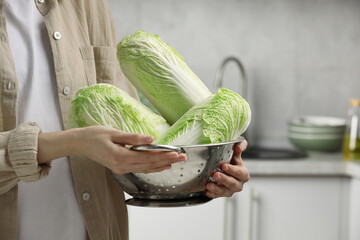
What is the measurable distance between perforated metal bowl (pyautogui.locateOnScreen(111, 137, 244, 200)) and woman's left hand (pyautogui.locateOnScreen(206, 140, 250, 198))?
1 centimetres

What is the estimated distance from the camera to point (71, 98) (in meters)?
1.00

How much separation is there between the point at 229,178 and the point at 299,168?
125 centimetres

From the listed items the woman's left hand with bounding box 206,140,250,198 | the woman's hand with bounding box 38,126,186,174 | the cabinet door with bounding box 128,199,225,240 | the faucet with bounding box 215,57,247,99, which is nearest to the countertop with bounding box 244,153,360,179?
the cabinet door with bounding box 128,199,225,240

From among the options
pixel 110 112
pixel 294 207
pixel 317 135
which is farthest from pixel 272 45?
pixel 110 112

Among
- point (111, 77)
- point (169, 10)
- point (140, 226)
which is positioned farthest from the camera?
point (169, 10)

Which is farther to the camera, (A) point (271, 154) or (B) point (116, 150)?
(A) point (271, 154)

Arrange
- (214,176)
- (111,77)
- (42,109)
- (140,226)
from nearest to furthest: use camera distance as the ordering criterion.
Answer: (214,176), (42,109), (111,77), (140,226)

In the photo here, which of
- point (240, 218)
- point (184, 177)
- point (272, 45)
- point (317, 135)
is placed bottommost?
point (240, 218)

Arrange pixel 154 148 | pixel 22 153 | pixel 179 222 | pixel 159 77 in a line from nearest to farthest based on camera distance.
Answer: pixel 154 148 < pixel 22 153 < pixel 159 77 < pixel 179 222

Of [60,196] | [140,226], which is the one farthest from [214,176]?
[140,226]

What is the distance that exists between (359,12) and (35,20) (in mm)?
2081

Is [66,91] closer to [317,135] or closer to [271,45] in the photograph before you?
[317,135]

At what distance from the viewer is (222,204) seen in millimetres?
2086

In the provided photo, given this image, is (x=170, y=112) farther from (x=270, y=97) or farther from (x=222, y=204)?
(x=270, y=97)
